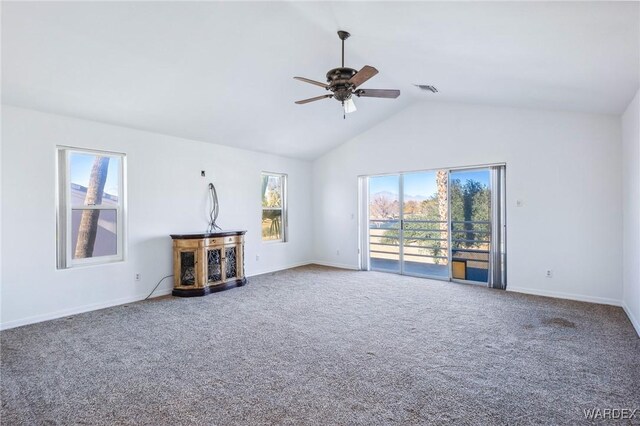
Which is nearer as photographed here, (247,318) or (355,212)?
(247,318)

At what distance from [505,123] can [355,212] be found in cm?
331

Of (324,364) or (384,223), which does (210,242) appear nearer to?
(324,364)

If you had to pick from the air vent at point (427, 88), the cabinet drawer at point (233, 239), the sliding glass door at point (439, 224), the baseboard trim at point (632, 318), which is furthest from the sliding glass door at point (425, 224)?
the cabinet drawer at point (233, 239)

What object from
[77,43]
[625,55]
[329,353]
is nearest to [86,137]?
[77,43]

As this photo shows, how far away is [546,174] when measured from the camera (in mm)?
4910

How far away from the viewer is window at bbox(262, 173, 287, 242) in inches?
276

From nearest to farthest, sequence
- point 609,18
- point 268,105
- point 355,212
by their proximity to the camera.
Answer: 1. point 609,18
2. point 268,105
3. point 355,212

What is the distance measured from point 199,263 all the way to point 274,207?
8.28 feet

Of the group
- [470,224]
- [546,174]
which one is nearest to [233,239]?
[470,224]

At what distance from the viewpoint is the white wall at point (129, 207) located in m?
3.77

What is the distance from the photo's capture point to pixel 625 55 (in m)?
2.61

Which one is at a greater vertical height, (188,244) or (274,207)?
(274,207)

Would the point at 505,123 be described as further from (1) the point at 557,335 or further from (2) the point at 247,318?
(2) the point at 247,318

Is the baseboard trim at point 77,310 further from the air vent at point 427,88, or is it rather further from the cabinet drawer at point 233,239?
the air vent at point 427,88
